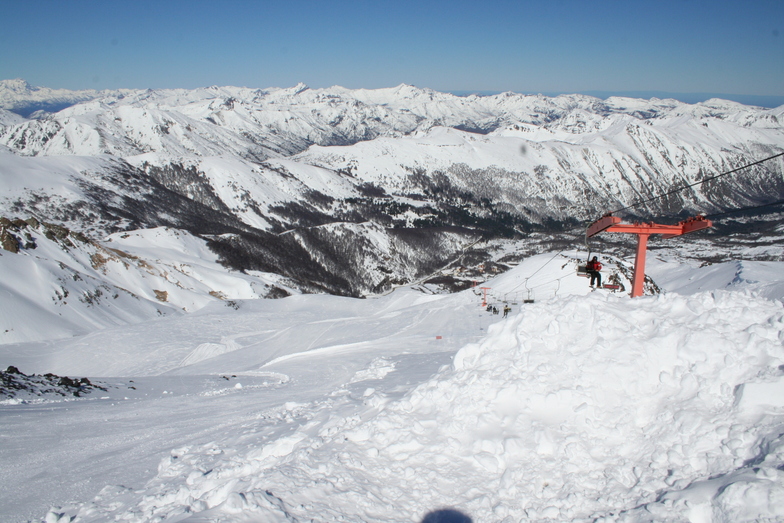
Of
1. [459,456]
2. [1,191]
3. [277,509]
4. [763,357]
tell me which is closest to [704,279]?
[763,357]

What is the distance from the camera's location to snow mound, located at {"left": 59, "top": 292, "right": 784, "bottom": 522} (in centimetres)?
641

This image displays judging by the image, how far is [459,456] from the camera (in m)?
7.87

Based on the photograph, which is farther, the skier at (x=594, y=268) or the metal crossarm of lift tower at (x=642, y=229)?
the skier at (x=594, y=268)

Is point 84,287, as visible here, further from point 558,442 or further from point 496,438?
point 558,442

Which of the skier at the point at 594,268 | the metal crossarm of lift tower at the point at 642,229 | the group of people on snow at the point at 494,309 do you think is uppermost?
the metal crossarm of lift tower at the point at 642,229

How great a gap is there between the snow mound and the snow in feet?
0.10

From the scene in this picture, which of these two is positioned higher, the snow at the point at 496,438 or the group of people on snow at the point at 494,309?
Result: the snow at the point at 496,438

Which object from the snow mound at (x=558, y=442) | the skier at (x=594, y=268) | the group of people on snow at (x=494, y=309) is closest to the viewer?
the snow mound at (x=558, y=442)

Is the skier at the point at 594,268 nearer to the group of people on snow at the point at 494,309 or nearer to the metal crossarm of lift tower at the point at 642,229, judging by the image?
the metal crossarm of lift tower at the point at 642,229

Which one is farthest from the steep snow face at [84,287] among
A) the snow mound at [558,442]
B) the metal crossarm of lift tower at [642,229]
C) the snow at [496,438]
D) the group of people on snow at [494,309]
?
the metal crossarm of lift tower at [642,229]

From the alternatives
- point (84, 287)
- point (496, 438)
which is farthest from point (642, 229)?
point (84, 287)

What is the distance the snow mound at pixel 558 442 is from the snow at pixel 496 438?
0.03 m

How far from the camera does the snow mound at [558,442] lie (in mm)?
6406

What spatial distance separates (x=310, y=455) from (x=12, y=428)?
8096mm
